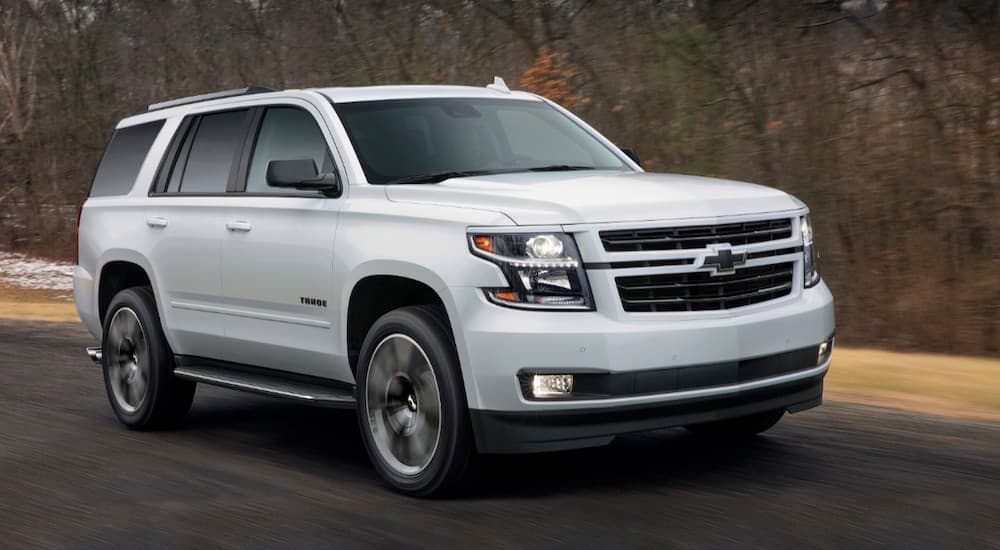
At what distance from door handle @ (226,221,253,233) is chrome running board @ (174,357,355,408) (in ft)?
2.58

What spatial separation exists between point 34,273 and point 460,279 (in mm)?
18904

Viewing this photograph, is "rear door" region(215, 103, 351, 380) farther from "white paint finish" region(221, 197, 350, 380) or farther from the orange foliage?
the orange foliage

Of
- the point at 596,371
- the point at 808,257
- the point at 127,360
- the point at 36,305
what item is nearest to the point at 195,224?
the point at 127,360

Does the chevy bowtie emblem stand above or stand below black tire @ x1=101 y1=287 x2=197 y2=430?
above

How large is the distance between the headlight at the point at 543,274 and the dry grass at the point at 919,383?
11.5 feet

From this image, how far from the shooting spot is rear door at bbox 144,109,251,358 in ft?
27.1

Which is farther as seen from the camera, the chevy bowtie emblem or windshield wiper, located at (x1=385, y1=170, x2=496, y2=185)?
windshield wiper, located at (x1=385, y1=170, x2=496, y2=185)

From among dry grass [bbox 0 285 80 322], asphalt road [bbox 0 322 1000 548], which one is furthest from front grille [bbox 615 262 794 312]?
dry grass [bbox 0 285 80 322]

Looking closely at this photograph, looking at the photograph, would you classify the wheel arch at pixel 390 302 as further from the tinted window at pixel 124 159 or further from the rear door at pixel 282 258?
the tinted window at pixel 124 159

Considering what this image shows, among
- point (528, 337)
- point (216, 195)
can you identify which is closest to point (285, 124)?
point (216, 195)

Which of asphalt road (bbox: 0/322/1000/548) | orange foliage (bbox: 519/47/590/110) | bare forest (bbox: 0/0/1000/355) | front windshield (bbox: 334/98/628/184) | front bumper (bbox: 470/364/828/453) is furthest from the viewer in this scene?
orange foliage (bbox: 519/47/590/110)

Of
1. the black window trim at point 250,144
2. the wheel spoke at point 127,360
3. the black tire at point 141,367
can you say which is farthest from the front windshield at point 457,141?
the wheel spoke at point 127,360

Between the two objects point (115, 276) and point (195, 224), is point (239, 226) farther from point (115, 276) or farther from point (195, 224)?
point (115, 276)

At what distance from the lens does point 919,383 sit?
993 centimetres
